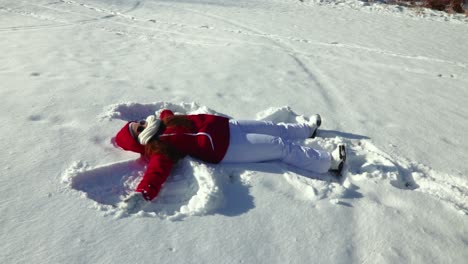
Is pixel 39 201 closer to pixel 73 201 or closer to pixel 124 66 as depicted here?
→ pixel 73 201

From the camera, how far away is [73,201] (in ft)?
8.09

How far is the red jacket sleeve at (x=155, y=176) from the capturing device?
100 inches

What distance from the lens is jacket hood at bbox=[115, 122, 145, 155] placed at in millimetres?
3020

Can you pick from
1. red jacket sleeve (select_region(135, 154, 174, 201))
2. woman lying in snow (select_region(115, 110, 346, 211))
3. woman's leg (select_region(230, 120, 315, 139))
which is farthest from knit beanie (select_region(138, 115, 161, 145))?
woman's leg (select_region(230, 120, 315, 139))

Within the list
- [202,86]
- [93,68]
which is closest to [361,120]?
[202,86]

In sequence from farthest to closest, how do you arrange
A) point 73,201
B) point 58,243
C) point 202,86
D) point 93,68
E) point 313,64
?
point 313,64
point 93,68
point 202,86
point 73,201
point 58,243

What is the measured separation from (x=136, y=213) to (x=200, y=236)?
0.43 metres

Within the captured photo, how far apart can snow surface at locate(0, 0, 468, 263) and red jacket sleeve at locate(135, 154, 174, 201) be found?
0.34 feet

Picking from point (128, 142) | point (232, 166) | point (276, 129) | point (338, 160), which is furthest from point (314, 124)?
point (128, 142)

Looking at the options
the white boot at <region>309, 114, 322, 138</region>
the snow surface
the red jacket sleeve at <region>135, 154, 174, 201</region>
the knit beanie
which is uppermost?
the knit beanie

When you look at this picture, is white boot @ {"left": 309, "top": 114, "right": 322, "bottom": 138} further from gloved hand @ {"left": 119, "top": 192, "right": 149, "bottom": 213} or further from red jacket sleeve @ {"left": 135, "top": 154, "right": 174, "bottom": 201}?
gloved hand @ {"left": 119, "top": 192, "right": 149, "bottom": 213}

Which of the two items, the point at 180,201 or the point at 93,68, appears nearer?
the point at 180,201

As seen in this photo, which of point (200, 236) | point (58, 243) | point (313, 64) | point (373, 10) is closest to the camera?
point (58, 243)

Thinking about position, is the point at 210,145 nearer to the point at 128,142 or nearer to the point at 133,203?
the point at 128,142
